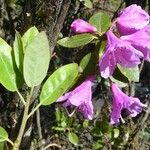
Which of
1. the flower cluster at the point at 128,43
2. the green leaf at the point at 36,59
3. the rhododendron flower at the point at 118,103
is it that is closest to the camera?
the green leaf at the point at 36,59

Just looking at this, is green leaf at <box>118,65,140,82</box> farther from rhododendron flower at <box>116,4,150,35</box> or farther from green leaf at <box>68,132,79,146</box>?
green leaf at <box>68,132,79,146</box>

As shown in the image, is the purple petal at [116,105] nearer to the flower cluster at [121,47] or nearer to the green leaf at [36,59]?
the flower cluster at [121,47]

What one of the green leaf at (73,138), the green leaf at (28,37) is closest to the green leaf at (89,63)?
the green leaf at (28,37)

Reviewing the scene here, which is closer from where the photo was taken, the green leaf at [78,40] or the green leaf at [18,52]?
the green leaf at [18,52]

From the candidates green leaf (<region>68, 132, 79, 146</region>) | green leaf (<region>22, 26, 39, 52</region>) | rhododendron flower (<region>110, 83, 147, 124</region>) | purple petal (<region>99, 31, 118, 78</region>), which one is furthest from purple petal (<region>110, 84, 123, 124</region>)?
green leaf (<region>68, 132, 79, 146</region>)

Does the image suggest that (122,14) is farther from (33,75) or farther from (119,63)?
(33,75)

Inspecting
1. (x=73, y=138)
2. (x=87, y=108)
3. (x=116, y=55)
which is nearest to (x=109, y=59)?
(x=116, y=55)

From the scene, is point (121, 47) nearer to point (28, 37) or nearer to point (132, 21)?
point (132, 21)
